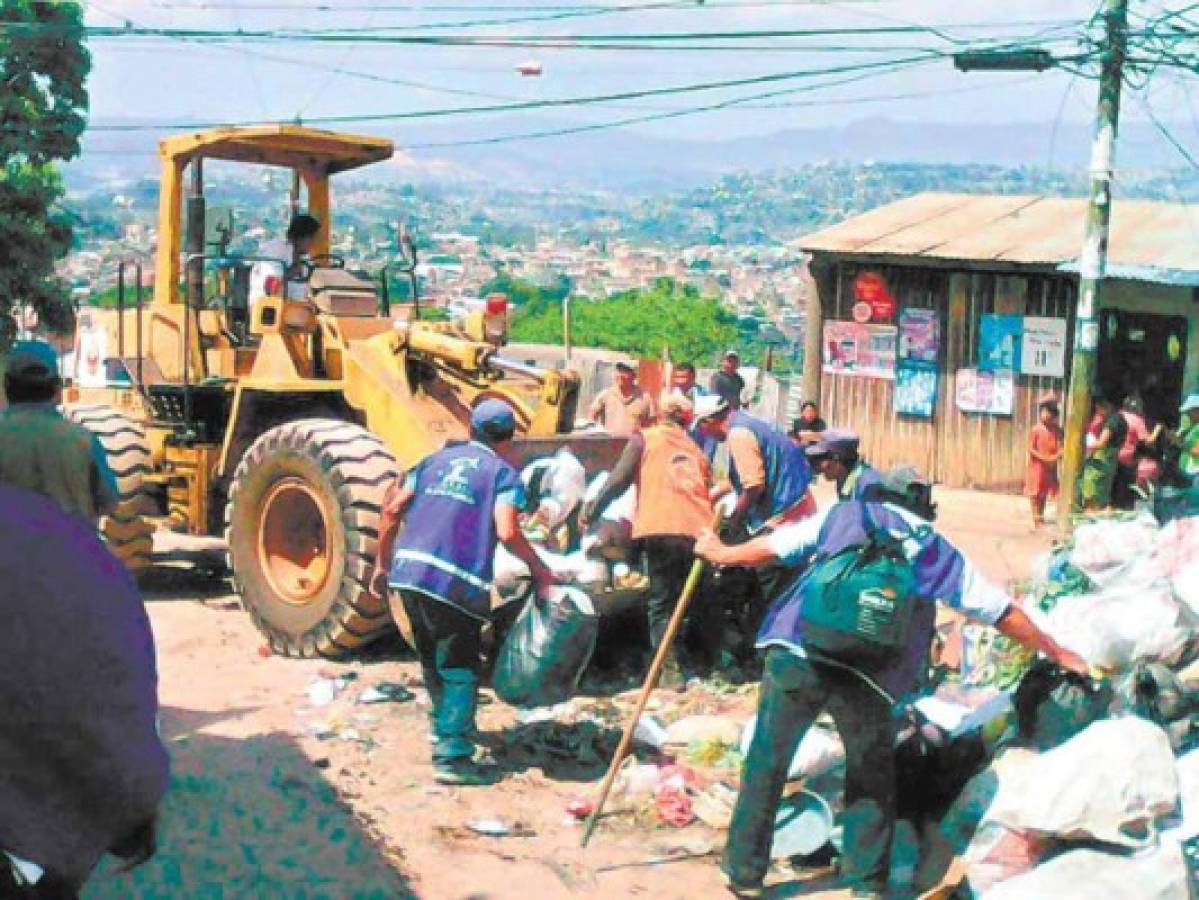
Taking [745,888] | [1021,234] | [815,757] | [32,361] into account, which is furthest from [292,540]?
[1021,234]

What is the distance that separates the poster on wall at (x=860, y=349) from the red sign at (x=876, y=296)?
0.14 meters

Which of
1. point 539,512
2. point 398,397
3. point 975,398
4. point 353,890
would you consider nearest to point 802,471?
point 539,512

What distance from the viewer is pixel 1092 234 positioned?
14438 millimetres

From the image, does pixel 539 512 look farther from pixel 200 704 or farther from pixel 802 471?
pixel 200 704

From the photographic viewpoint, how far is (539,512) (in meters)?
9.19

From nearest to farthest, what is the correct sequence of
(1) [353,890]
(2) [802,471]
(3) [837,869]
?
1. (1) [353,890]
2. (3) [837,869]
3. (2) [802,471]

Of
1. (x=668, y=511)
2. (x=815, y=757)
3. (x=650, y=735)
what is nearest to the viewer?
(x=815, y=757)

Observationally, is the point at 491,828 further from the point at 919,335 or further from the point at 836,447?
the point at 919,335

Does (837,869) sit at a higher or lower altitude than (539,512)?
lower

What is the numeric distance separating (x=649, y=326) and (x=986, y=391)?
1693cm

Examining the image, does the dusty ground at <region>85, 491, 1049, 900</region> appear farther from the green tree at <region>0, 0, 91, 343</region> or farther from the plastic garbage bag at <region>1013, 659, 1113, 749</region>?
the green tree at <region>0, 0, 91, 343</region>

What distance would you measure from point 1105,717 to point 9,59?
16145 mm

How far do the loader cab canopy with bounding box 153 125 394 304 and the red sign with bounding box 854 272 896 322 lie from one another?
8.80 m

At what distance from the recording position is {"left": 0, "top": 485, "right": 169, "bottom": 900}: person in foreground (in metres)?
2.61
